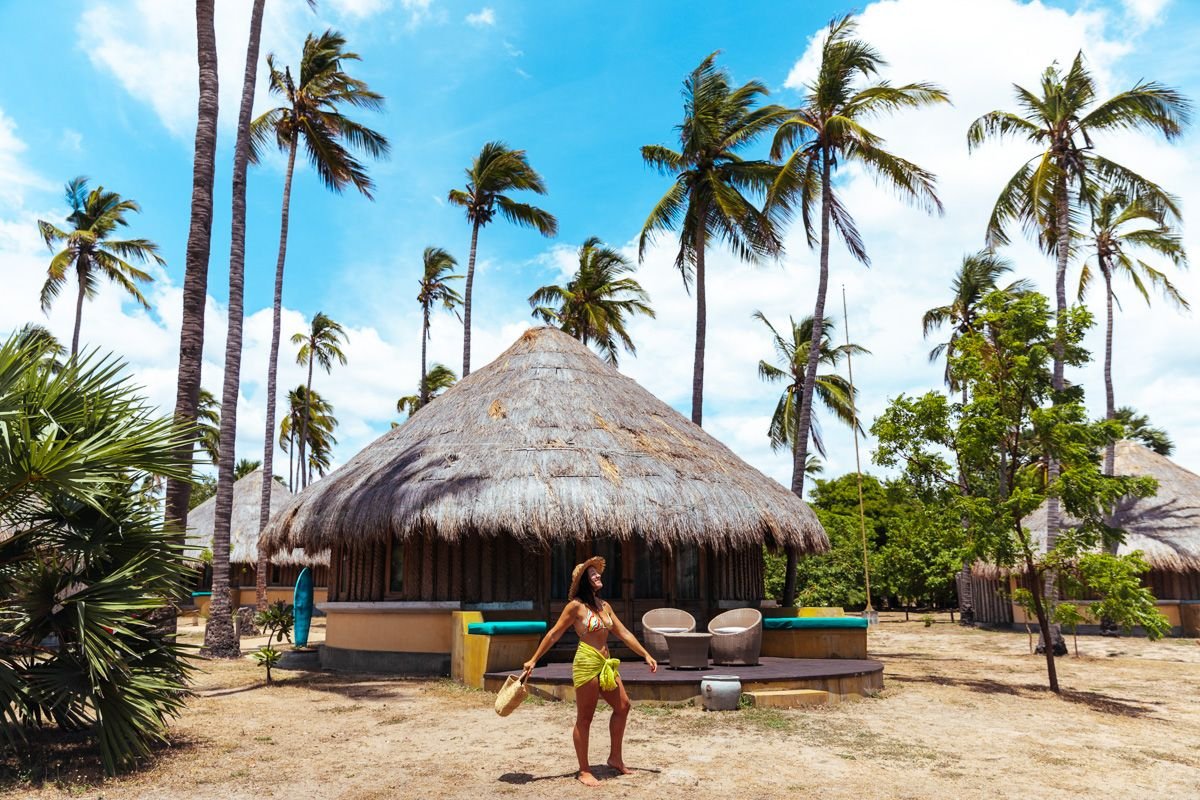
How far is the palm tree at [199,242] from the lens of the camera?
1157 centimetres

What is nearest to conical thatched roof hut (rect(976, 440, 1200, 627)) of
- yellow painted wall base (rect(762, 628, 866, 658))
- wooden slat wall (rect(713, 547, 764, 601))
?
wooden slat wall (rect(713, 547, 764, 601))

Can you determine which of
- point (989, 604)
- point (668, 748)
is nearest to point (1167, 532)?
point (989, 604)

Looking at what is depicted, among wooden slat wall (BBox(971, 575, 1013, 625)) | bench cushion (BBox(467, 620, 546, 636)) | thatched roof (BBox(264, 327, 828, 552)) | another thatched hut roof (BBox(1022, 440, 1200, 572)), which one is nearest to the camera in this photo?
bench cushion (BBox(467, 620, 546, 636))

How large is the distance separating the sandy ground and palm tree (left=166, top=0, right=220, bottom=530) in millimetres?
3670

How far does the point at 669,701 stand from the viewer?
10203 mm

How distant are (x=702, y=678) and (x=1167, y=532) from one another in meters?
19.3

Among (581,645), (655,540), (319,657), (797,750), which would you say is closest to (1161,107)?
(655,540)

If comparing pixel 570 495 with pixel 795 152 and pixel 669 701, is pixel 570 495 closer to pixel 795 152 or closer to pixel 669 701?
pixel 669 701

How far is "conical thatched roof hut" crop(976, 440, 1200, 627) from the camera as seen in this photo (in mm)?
22906

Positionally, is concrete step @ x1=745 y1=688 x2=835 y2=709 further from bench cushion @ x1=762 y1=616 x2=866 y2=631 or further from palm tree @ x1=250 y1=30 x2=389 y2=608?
palm tree @ x1=250 y1=30 x2=389 y2=608

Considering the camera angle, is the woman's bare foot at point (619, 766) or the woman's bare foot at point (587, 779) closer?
the woman's bare foot at point (587, 779)

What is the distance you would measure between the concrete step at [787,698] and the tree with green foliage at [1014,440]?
3349 mm

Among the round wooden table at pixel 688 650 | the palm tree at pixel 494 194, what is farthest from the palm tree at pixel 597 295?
the round wooden table at pixel 688 650

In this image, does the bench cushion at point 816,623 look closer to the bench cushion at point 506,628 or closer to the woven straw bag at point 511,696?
the bench cushion at point 506,628
